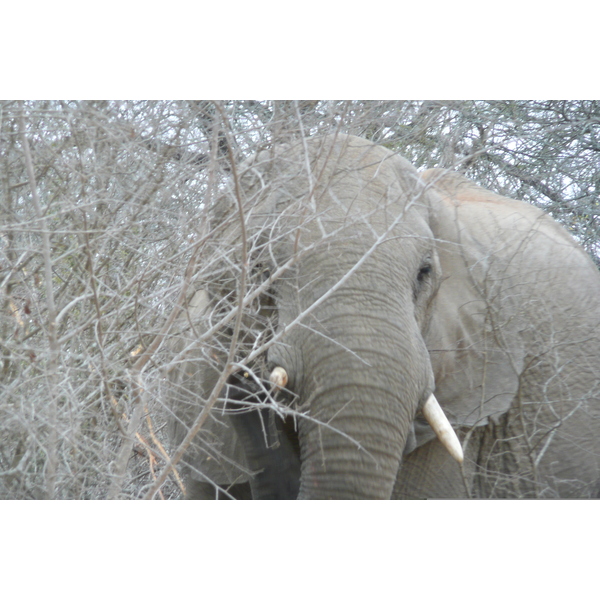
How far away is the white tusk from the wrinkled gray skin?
31 mm

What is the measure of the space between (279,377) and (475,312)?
3.43 feet

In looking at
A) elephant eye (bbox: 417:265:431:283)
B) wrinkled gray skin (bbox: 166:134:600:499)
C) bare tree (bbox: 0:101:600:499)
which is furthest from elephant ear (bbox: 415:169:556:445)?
bare tree (bbox: 0:101:600:499)

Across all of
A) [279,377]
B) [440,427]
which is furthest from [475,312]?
[279,377]

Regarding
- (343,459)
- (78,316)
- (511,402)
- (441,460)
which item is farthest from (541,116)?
(78,316)

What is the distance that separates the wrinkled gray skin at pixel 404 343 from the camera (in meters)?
2.68

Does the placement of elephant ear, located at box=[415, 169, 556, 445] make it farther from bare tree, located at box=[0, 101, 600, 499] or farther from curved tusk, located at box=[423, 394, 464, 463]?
bare tree, located at box=[0, 101, 600, 499]

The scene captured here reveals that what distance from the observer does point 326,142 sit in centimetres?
302

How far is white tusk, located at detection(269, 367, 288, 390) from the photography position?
2641 millimetres

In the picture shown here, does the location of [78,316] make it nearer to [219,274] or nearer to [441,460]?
[219,274]

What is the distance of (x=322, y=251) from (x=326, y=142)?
0.44 metres

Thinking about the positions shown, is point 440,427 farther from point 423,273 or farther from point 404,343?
point 423,273

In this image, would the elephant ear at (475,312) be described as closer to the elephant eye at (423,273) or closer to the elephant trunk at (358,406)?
the elephant eye at (423,273)

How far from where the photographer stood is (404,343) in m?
2.74

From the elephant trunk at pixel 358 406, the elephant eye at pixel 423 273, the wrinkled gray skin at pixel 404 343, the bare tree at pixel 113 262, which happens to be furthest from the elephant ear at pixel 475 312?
the bare tree at pixel 113 262
